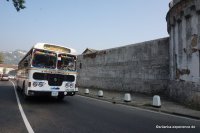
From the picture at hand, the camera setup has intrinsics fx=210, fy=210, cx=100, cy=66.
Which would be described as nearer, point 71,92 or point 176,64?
point 71,92

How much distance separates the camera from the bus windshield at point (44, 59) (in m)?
11.5

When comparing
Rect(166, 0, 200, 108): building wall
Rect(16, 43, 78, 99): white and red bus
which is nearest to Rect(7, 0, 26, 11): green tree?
Rect(16, 43, 78, 99): white and red bus

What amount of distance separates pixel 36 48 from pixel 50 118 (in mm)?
4858

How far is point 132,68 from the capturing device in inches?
821

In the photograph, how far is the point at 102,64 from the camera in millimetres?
25859

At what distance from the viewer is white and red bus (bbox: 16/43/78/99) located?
11383 millimetres

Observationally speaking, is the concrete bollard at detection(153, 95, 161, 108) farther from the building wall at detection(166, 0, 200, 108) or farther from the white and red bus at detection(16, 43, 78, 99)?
the white and red bus at detection(16, 43, 78, 99)

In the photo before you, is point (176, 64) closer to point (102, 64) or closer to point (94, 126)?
point (94, 126)

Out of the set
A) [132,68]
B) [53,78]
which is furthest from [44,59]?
[132,68]

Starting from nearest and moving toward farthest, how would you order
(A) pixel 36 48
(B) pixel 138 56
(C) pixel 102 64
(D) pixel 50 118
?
(D) pixel 50 118
(A) pixel 36 48
(B) pixel 138 56
(C) pixel 102 64

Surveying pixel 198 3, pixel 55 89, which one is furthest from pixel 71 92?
pixel 198 3

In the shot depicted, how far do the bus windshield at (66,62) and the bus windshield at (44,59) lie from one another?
1.19 ft

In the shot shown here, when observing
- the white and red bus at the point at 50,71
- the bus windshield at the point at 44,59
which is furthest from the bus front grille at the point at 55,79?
the bus windshield at the point at 44,59

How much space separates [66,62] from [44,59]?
137 centimetres
